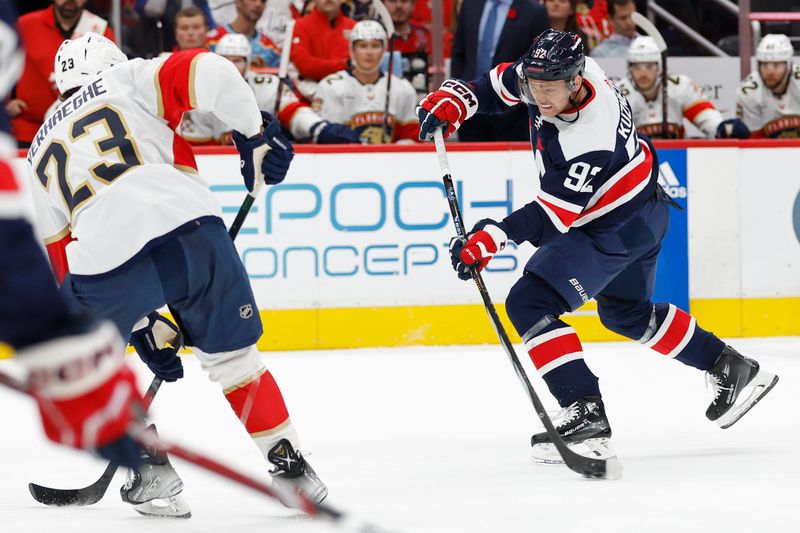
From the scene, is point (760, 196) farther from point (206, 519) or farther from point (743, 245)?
point (206, 519)

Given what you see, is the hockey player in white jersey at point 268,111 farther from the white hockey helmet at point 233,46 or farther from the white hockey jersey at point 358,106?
the white hockey jersey at point 358,106

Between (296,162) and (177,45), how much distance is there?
107 cm

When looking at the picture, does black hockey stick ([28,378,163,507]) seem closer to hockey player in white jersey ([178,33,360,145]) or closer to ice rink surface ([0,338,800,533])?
ice rink surface ([0,338,800,533])

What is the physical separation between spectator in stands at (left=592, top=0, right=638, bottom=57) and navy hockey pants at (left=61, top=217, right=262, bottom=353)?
4138 mm

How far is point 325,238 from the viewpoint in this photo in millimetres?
5418

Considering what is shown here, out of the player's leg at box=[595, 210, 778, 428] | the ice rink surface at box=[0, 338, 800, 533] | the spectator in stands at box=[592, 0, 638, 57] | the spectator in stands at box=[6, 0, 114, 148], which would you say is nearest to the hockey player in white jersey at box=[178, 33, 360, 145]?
the spectator in stands at box=[6, 0, 114, 148]

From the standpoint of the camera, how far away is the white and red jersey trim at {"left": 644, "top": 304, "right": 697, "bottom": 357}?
3611 millimetres

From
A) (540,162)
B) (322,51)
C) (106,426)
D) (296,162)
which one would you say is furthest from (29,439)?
(322,51)

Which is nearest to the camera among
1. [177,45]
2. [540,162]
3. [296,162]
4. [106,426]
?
[106,426]

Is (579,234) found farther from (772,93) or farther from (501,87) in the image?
(772,93)

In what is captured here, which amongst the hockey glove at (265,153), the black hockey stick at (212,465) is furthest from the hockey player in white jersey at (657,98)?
the black hockey stick at (212,465)

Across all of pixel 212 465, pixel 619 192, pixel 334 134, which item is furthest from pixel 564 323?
pixel 334 134

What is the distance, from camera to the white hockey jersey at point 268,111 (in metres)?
5.77

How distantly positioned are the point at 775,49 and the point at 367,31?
6.50 ft
